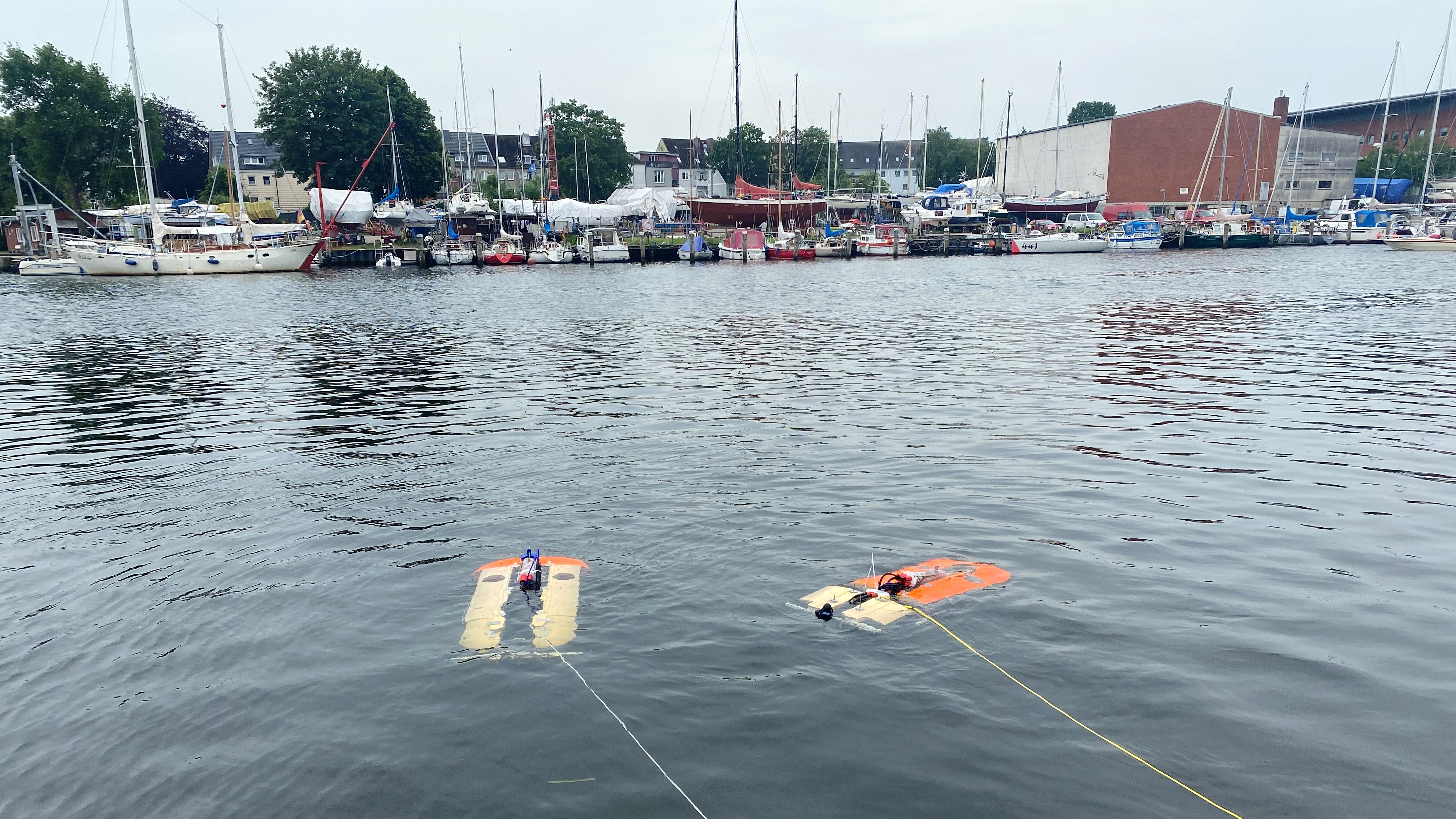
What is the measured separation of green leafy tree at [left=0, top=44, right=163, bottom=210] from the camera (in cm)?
7594

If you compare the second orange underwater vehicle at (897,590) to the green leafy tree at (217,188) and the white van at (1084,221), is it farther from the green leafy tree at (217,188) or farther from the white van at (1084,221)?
the green leafy tree at (217,188)

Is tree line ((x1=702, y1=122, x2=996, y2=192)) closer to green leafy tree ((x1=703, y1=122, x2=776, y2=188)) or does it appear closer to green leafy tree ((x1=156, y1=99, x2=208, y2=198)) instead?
green leafy tree ((x1=703, y1=122, x2=776, y2=188))

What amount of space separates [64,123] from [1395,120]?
162 meters

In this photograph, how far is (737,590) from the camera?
8.82m

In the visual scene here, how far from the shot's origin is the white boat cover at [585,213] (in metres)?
89.4

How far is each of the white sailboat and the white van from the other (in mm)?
73293

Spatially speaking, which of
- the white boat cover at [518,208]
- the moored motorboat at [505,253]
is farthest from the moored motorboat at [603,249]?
the white boat cover at [518,208]

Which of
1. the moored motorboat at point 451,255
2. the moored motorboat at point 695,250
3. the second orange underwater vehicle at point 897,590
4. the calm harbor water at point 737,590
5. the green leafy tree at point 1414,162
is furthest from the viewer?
the green leafy tree at point 1414,162

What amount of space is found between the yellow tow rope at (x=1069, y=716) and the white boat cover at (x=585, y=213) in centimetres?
8500

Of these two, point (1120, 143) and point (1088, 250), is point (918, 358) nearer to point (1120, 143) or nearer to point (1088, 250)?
Answer: point (1088, 250)

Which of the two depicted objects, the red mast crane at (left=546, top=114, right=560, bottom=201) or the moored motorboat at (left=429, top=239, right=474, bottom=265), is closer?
the moored motorboat at (left=429, top=239, right=474, bottom=265)

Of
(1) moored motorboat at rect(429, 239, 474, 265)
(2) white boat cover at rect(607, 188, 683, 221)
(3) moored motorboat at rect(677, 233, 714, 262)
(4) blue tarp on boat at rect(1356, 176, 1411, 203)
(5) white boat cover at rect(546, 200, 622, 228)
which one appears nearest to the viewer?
(1) moored motorboat at rect(429, 239, 474, 265)

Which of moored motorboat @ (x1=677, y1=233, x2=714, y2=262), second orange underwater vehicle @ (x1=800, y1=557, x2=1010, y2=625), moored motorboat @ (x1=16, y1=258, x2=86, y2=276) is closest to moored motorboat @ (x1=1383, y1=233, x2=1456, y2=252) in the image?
moored motorboat @ (x1=677, y1=233, x2=714, y2=262)

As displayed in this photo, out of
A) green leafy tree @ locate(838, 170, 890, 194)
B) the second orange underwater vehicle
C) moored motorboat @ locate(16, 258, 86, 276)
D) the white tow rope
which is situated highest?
green leafy tree @ locate(838, 170, 890, 194)
